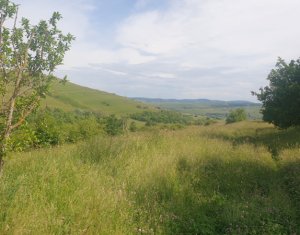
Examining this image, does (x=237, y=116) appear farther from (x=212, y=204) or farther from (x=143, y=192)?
(x=143, y=192)

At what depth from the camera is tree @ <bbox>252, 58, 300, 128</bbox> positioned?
21.4m

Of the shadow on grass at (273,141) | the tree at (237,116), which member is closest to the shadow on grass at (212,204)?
the shadow on grass at (273,141)

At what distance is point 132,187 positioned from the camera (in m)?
7.20

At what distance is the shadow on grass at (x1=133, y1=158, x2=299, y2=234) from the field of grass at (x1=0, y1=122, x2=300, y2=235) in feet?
0.06

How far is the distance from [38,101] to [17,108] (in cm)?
34

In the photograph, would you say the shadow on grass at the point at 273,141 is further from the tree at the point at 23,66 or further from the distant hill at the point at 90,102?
the distant hill at the point at 90,102

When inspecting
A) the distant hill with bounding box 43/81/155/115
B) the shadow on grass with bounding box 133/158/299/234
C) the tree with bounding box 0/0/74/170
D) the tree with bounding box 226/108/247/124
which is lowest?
the distant hill with bounding box 43/81/155/115

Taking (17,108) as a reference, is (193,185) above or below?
below

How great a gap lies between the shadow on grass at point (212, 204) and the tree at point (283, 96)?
13192 millimetres

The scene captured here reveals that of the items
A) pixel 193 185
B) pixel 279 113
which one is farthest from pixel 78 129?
pixel 193 185

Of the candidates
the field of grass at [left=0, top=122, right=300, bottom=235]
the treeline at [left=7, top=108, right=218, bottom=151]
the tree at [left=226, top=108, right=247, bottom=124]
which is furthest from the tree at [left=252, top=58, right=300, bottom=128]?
the tree at [left=226, top=108, right=247, bottom=124]

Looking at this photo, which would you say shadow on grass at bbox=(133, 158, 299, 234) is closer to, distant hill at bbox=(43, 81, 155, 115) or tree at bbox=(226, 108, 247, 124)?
tree at bbox=(226, 108, 247, 124)

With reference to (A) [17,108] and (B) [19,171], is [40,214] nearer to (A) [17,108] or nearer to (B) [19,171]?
(A) [17,108]

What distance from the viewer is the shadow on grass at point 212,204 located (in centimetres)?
609
